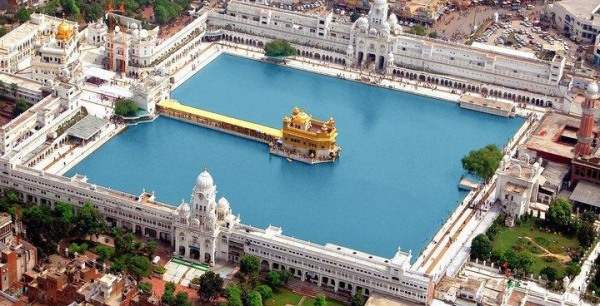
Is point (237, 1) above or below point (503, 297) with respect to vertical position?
above

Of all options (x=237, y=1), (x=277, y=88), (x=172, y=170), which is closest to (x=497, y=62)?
(x=277, y=88)

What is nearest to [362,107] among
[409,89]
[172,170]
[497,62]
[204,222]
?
[409,89]

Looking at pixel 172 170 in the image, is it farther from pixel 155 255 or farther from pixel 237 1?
pixel 237 1

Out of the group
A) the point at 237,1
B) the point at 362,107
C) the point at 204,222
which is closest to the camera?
the point at 204,222

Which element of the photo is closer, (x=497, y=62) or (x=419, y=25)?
(x=497, y=62)

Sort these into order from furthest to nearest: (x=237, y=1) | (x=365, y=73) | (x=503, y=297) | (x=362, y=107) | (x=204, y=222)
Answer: (x=237, y=1) → (x=365, y=73) → (x=362, y=107) → (x=204, y=222) → (x=503, y=297)
